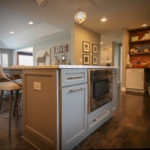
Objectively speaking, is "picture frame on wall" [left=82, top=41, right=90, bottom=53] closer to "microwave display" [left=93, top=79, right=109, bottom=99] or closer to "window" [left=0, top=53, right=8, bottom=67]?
"microwave display" [left=93, top=79, right=109, bottom=99]

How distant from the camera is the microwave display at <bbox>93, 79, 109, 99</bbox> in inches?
58.6

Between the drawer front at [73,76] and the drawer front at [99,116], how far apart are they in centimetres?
50

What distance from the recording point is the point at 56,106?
100 centimetres

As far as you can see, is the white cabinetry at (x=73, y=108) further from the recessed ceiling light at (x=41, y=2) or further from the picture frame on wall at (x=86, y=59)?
the picture frame on wall at (x=86, y=59)

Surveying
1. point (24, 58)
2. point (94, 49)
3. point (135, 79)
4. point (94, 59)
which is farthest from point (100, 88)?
point (24, 58)

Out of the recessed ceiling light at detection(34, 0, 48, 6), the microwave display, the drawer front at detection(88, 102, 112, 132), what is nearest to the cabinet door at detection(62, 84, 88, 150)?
the drawer front at detection(88, 102, 112, 132)

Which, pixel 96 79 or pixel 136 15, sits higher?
pixel 136 15

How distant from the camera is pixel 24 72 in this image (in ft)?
4.33

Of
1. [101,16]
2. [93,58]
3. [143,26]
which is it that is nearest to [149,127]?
[101,16]

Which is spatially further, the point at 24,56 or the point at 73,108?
the point at 24,56

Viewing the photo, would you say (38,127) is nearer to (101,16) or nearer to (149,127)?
(149,127)

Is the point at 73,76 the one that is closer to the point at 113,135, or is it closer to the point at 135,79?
the point at 113,135

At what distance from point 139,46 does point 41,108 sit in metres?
4.81

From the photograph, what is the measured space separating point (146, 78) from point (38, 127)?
4571mm
